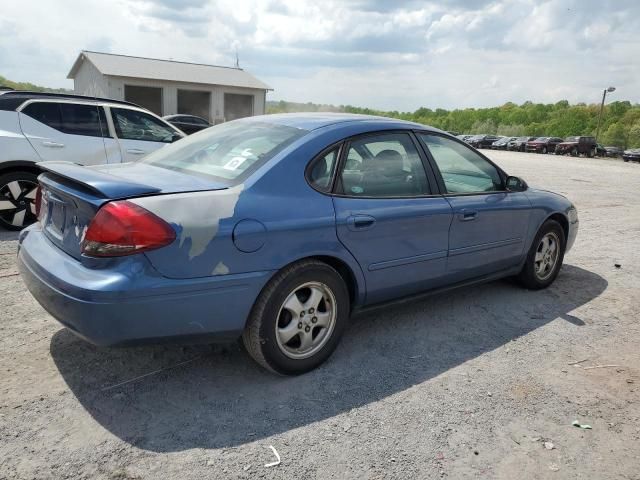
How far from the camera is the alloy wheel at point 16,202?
244 inches

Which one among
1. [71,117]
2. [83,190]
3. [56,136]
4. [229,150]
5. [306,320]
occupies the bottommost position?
[306,320]

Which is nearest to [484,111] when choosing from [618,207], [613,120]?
[613,120]

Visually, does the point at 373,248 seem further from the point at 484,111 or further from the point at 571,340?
the point at 484,111

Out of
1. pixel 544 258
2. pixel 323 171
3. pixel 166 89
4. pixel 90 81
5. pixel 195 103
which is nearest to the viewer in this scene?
pixel 323 171

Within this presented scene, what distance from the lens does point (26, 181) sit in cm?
625

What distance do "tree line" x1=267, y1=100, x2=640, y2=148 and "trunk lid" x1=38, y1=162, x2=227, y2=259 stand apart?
226 feet

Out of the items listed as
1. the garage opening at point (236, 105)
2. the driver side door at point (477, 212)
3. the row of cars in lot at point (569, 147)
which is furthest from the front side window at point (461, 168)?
the row of cars in lot at point (569, 147)

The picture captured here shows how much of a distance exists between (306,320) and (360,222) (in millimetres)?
691

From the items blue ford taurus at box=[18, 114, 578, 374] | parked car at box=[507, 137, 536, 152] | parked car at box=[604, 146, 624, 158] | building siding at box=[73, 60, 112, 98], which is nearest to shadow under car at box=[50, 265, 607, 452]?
blue ford taurus at box=[18, 114, 578, 374]

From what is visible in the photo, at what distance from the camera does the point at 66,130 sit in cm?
669

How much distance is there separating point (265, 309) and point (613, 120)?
365 ft

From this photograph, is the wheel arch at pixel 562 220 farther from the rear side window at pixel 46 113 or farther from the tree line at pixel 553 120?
the tree line at pixel 553 120

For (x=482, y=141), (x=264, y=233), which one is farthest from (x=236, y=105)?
(x=264, y=233)

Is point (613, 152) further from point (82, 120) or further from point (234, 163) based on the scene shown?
point (234, 163)
